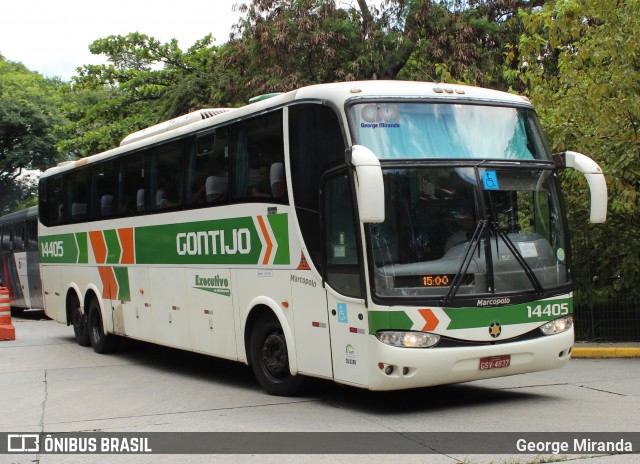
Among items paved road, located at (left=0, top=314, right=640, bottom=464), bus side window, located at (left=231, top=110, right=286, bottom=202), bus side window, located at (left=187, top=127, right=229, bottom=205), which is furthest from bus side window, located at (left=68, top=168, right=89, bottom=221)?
bus side window, located at (left=231, top=110, right=286, bottom=202)

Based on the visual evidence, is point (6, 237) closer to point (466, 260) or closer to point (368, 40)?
point (368, 40)

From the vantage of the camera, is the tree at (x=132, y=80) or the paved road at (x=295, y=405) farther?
the tree at (x=132, y=80)

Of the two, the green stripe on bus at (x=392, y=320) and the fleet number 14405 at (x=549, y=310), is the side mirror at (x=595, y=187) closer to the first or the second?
the fleet number 14405 at (x=549, y=310)

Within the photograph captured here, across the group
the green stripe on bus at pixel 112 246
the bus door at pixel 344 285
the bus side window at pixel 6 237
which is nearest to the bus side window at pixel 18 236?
the bus side window at pixel 6 237

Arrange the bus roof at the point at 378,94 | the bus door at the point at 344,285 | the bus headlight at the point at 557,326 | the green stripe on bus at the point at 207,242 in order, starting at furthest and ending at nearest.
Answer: the green stripe on bus at the point at 207,242, the bus headlight at the point at 557,326, the bus roof at the point at 378,94, the bus door at the point at 344,285

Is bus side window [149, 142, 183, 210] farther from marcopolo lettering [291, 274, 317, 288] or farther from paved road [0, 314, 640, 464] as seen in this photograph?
marcopolo lettering [291, 274, 317, 288]

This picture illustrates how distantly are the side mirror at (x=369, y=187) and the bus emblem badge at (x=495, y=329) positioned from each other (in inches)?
68.1

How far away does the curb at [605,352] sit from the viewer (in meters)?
13.5

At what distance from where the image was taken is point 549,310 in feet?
30.1

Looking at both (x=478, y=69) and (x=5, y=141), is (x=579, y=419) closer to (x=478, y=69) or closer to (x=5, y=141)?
(x=478, y=69)

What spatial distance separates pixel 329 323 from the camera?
9156mm

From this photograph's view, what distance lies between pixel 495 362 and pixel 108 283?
8.30 meters

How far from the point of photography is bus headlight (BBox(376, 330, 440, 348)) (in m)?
8.45

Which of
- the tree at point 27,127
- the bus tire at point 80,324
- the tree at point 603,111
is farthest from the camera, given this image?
the tree at point 27,127
